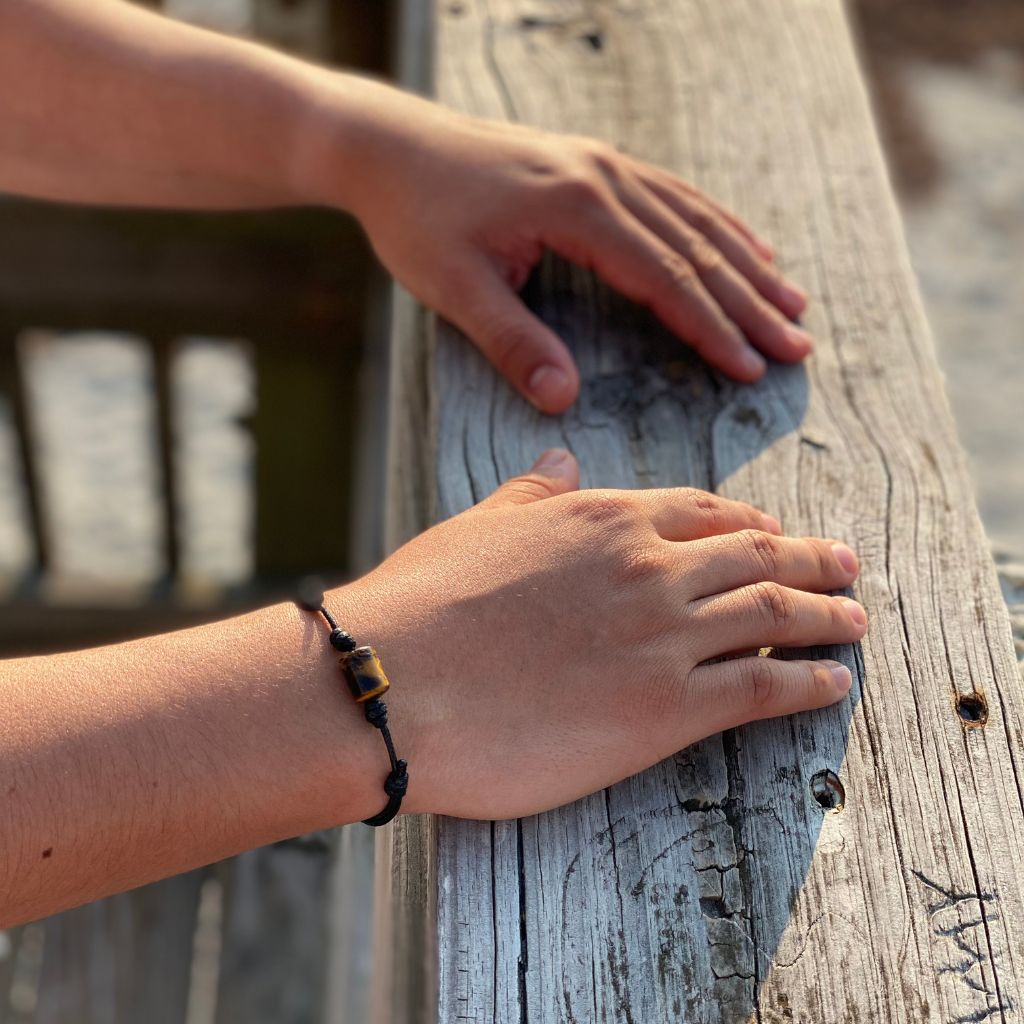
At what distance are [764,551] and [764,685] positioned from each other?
16 centimetres

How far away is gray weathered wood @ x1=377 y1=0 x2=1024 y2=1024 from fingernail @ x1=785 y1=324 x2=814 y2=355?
0.03 m

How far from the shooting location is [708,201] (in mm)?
1591

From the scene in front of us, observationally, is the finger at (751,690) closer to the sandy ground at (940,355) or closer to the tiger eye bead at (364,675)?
the tiger eye bead at (364,675)

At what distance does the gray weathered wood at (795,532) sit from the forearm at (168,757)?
16 cm

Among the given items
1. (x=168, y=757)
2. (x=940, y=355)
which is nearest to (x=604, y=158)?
(x=168, y=757)

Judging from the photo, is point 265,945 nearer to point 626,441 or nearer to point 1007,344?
point 626,441

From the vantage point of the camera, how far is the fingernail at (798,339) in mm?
1495

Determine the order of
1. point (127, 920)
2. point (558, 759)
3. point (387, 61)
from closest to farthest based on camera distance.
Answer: point (558, 759) < point (127, 920) < point (387, 61)

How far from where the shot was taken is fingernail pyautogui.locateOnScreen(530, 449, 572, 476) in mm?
1279

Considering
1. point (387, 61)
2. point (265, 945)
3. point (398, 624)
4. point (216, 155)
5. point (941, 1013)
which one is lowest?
point (265, 945)

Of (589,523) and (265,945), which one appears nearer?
(589,523)

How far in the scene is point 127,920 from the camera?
251 centimetres

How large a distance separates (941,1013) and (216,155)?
4.58ft

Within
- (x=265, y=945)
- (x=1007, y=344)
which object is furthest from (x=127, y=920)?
(x=1007, y=344)
